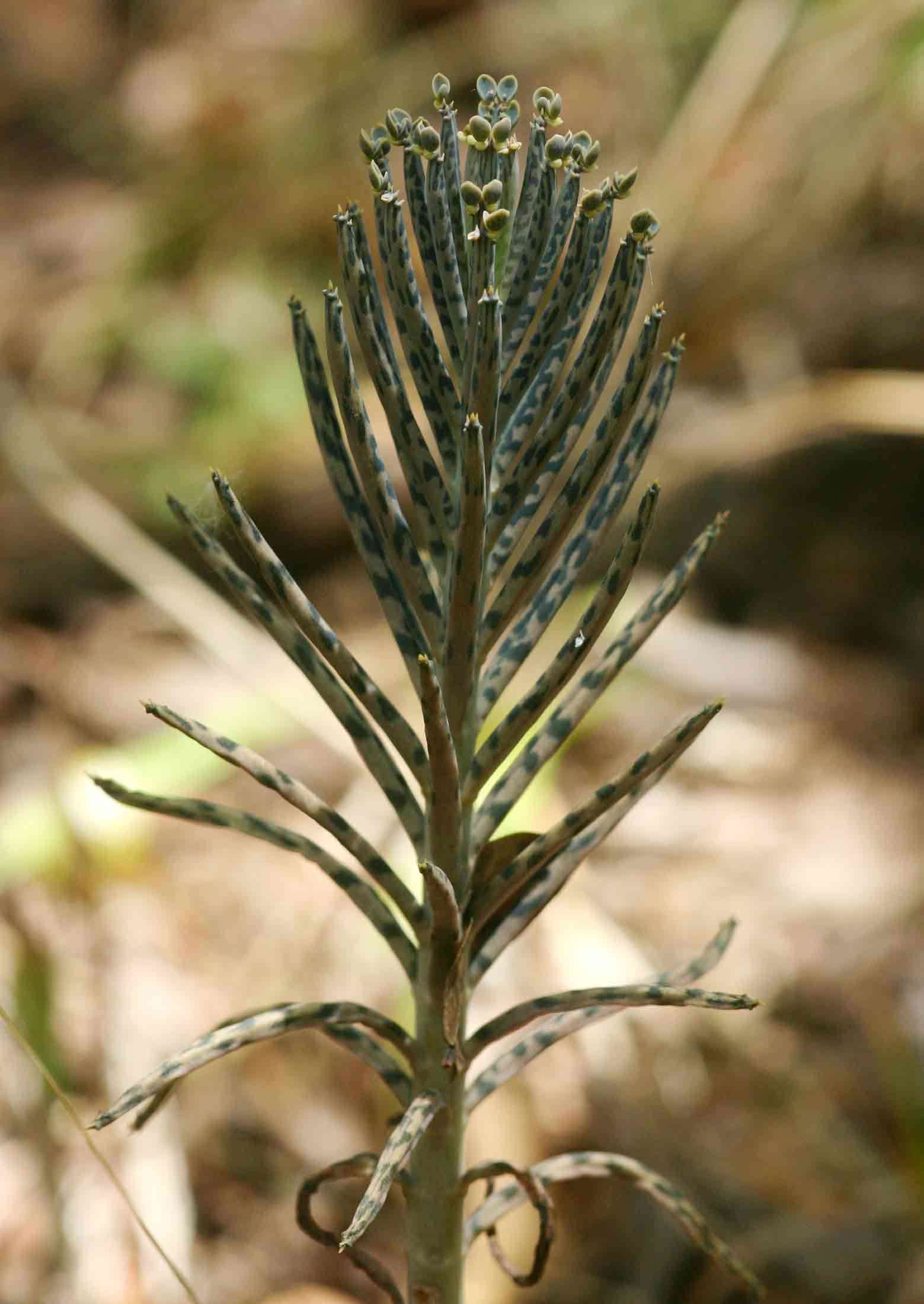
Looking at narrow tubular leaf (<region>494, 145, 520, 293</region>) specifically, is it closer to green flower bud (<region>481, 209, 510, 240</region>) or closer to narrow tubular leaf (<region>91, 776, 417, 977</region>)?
green flower bud (<region>481, 209, 510, 240</region>)

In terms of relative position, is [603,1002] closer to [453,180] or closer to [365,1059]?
[365,1059]

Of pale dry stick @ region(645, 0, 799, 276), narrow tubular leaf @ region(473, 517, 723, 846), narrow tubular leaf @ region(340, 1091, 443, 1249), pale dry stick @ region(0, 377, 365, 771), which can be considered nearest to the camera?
narrow tubular leaf @ region(340, 1091, 443, 1249)

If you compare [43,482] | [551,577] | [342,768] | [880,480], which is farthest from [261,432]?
[551,577]

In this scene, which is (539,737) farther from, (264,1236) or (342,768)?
(342,768)

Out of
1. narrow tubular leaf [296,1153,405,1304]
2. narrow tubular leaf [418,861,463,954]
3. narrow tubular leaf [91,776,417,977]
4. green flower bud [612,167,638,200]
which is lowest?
narrow tubular leaf [296,1153,405,1304]

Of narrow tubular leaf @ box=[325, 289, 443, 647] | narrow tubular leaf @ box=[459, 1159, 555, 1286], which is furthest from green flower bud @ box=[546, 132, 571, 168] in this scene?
narrow tubular leaf @ box=[459, 1159, 555, 1286]

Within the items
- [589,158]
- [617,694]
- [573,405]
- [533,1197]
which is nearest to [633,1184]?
[533,1197]

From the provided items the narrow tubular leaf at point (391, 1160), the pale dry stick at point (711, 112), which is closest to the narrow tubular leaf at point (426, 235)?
the narrow tubular leaf at point (391, 1160)
